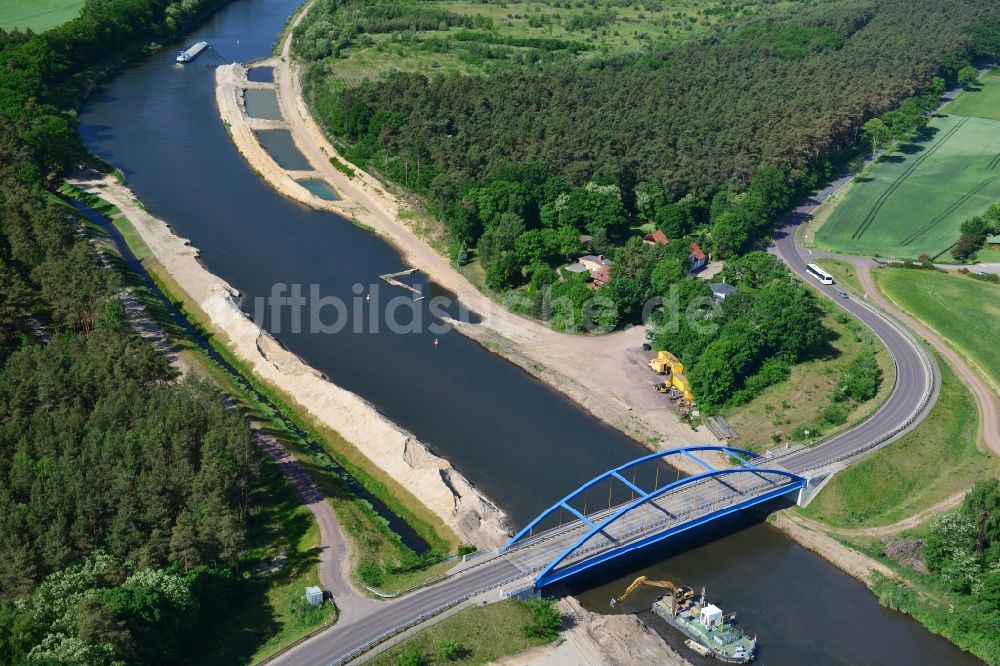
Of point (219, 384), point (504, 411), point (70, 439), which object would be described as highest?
point (70, 439)

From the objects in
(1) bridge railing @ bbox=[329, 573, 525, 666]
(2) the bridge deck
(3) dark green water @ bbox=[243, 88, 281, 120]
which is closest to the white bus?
(2) the bridge deck

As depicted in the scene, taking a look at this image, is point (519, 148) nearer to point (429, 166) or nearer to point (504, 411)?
point (429, 166)

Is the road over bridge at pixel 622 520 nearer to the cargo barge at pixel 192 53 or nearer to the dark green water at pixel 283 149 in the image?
the dark green water at pixel 283 149

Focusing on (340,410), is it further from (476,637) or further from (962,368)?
(962,368)

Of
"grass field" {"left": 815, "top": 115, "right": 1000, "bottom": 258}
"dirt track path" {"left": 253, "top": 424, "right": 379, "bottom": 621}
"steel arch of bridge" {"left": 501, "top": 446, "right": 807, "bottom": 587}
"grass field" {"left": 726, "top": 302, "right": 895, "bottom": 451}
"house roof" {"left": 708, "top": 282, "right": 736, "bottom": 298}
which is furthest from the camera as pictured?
"grass field" {"left": 815, "top": 115, "right": 1000, "bottom": 258}

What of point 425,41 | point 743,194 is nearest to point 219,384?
point 743,194

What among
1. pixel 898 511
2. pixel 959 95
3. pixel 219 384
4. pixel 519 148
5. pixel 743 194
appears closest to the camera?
pixel 898 511

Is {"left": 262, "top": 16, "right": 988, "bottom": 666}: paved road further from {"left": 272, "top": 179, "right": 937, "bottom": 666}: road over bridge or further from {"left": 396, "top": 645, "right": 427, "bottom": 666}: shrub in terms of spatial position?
{"left": 396, "top": 645, "right": 427, "bottom": 666}: shrub
